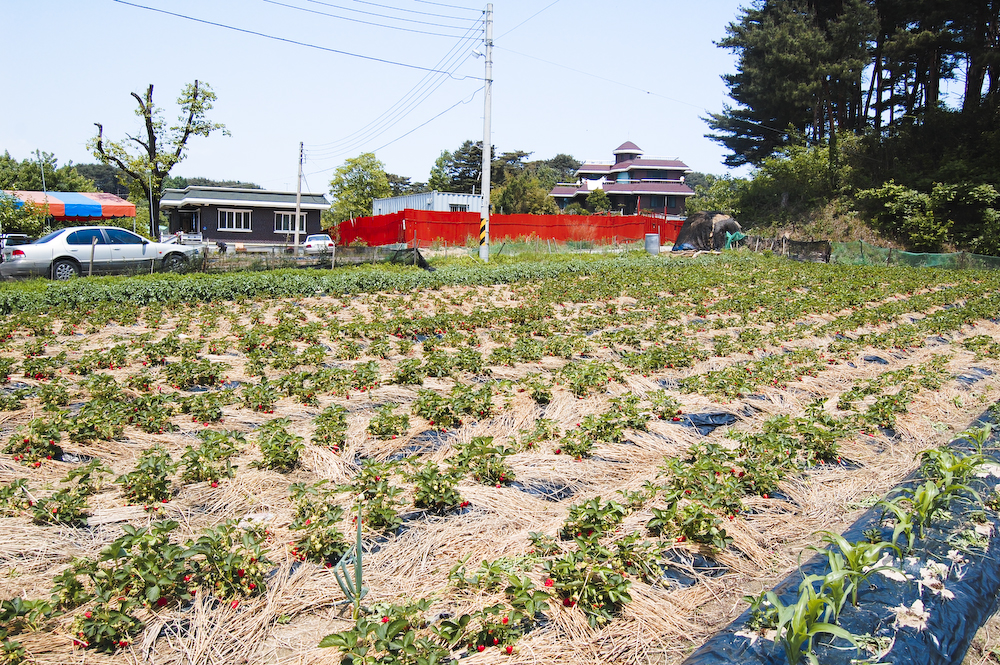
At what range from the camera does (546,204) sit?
1855 inches

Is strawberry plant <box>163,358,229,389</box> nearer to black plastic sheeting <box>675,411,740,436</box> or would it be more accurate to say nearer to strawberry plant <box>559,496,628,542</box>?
strawberry plant <box>559,496,628,542</box>

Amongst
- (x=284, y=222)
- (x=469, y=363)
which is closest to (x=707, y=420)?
(x=469, y=363)

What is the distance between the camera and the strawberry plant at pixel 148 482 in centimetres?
412

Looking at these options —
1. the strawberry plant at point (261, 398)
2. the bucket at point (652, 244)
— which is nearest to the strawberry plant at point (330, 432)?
the strawberry plant at point (261, 398)

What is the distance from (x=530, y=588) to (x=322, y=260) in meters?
14.5

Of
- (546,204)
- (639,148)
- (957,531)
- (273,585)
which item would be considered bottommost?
(273,585)

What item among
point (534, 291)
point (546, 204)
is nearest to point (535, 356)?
point (534, 291)

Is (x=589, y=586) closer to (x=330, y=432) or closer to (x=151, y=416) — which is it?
(x=330, y=432)

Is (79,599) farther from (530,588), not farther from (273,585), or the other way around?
(530,588)

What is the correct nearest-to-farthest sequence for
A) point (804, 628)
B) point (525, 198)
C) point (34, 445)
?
point (804, 628), point (34, 445), point (525, 198)

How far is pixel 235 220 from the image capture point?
40.3 meters

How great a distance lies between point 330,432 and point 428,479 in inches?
53.9

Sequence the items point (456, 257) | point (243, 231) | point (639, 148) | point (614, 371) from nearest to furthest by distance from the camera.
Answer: point (614, 371), point (456, 257), point (243, 231), point (639, 148)

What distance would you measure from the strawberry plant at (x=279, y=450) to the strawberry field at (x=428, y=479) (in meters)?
0.02
